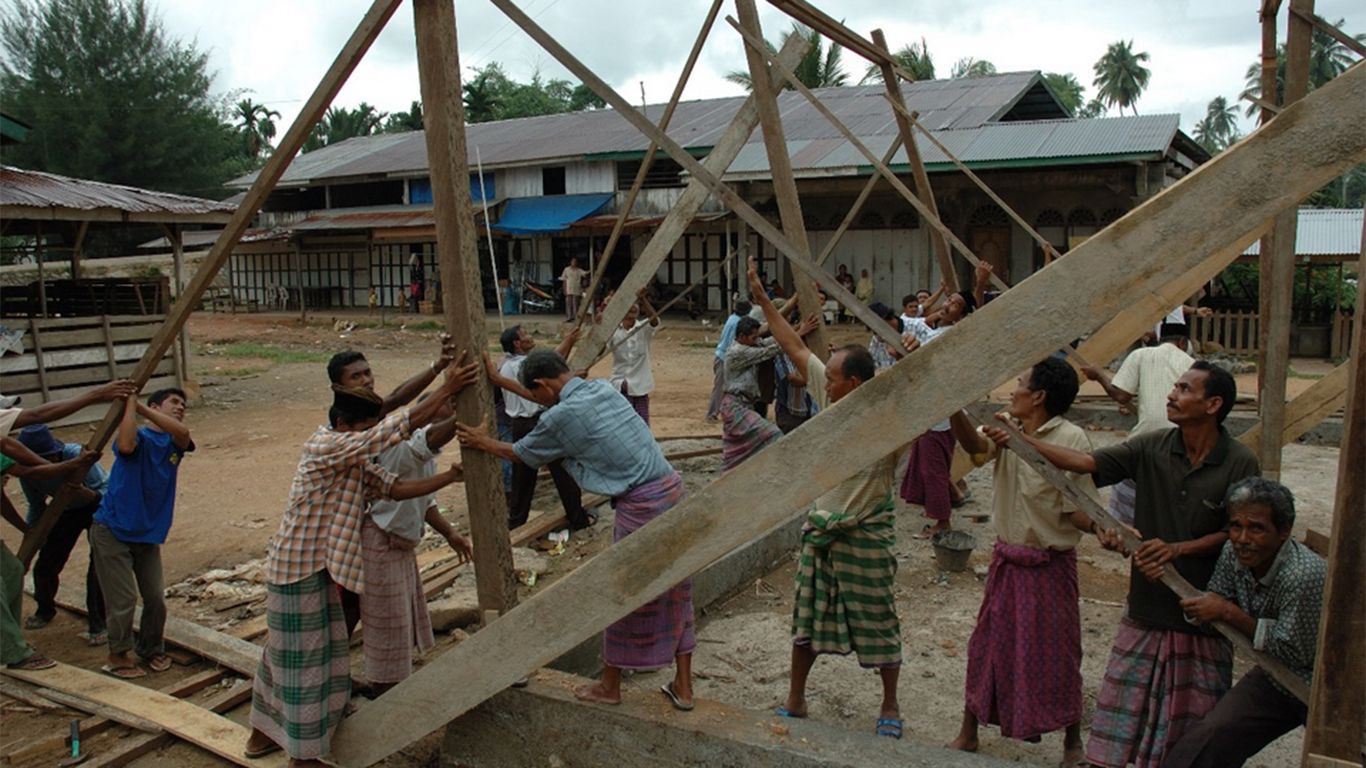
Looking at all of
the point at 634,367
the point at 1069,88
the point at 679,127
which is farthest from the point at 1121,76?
the point at 634,367

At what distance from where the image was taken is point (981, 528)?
675 centimetres

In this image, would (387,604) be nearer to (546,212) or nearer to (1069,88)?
(546,212)

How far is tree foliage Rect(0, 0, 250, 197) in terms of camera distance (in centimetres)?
3466

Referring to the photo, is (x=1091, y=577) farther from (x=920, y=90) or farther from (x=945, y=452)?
(x=920, y=90)

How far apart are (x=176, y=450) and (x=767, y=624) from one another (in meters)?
3.07

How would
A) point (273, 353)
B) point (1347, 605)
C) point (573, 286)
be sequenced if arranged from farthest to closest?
point (573, 286)
point (273, 353)
point (1347, 605)

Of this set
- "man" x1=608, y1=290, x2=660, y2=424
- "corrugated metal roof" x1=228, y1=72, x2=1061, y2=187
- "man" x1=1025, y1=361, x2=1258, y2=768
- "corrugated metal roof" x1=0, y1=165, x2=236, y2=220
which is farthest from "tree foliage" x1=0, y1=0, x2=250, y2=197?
"man" x1=1025, y1=361, x2=1258, y2=768

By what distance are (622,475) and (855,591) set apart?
1.00m

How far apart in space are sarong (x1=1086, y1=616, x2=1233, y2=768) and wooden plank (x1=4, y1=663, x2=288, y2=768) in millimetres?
2987

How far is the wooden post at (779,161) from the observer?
5297 millimetres

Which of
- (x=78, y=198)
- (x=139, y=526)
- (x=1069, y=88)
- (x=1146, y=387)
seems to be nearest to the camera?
(x=139, y=526)

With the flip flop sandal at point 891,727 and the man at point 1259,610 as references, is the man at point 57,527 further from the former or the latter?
the man at point 1259,610

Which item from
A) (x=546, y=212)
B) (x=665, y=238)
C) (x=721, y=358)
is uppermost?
(x=546, y=212)

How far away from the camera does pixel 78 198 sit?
11.3 meters
